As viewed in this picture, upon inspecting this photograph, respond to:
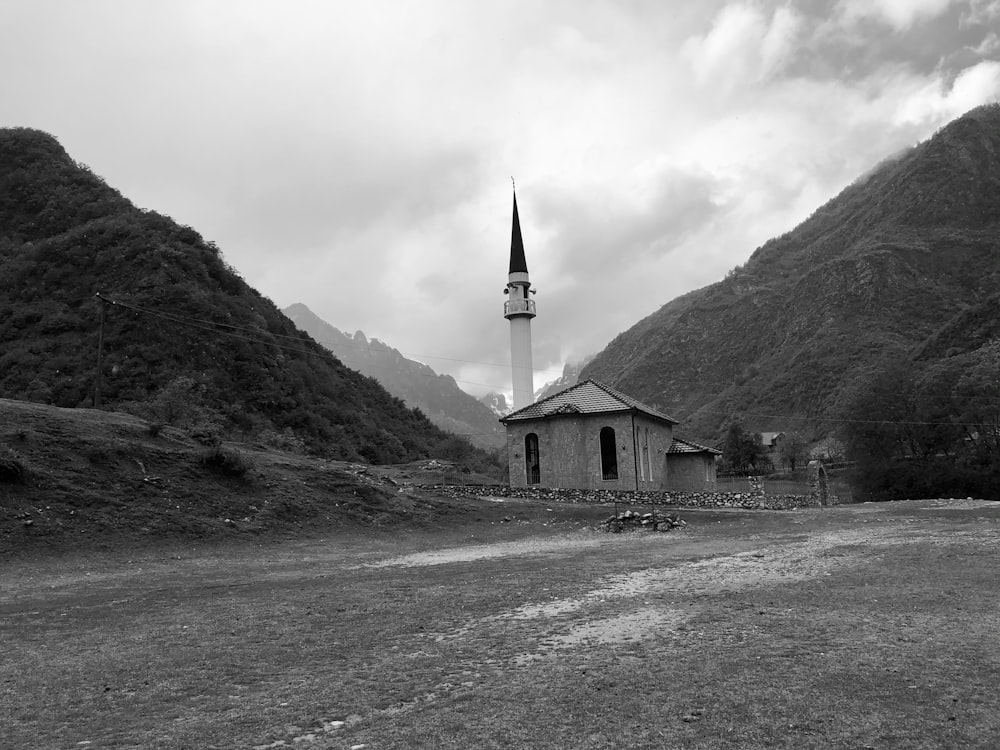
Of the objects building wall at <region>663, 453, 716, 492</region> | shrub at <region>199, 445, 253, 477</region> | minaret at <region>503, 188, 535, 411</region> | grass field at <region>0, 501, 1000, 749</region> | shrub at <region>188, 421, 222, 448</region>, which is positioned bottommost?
grass field at <region>0, 501, 1000, 749</region>

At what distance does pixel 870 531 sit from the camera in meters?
20.9

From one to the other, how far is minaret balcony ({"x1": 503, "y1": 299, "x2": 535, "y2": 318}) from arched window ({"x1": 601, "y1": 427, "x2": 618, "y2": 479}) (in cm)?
1788

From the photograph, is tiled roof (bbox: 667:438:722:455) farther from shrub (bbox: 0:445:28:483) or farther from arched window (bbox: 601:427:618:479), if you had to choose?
shrub (bbox: 0:445:28:483)

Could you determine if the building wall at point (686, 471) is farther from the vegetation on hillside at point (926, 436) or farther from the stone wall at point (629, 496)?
the vegetation on hillside at point (926, 436)

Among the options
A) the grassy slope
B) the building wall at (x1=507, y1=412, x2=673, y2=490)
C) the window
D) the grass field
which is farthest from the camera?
the window

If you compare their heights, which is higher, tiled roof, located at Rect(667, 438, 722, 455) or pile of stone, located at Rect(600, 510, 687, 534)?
tiled roof, located at Rect(667, 438, 722, 455)

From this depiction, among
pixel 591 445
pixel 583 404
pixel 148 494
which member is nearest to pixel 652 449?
pixel 591 445

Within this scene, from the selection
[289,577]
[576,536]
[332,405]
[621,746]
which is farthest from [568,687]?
[332,405]

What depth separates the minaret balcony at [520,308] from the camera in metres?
51.6

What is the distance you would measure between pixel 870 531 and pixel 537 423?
1844cm

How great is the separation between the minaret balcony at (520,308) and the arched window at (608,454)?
1788 centimetres

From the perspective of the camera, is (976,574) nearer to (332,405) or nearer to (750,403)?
(332,405)

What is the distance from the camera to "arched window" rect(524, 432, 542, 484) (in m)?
37.0

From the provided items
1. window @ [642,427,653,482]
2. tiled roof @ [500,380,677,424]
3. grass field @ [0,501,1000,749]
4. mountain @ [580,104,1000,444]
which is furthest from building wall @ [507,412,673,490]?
mountain @ [580,104,1000,444]
